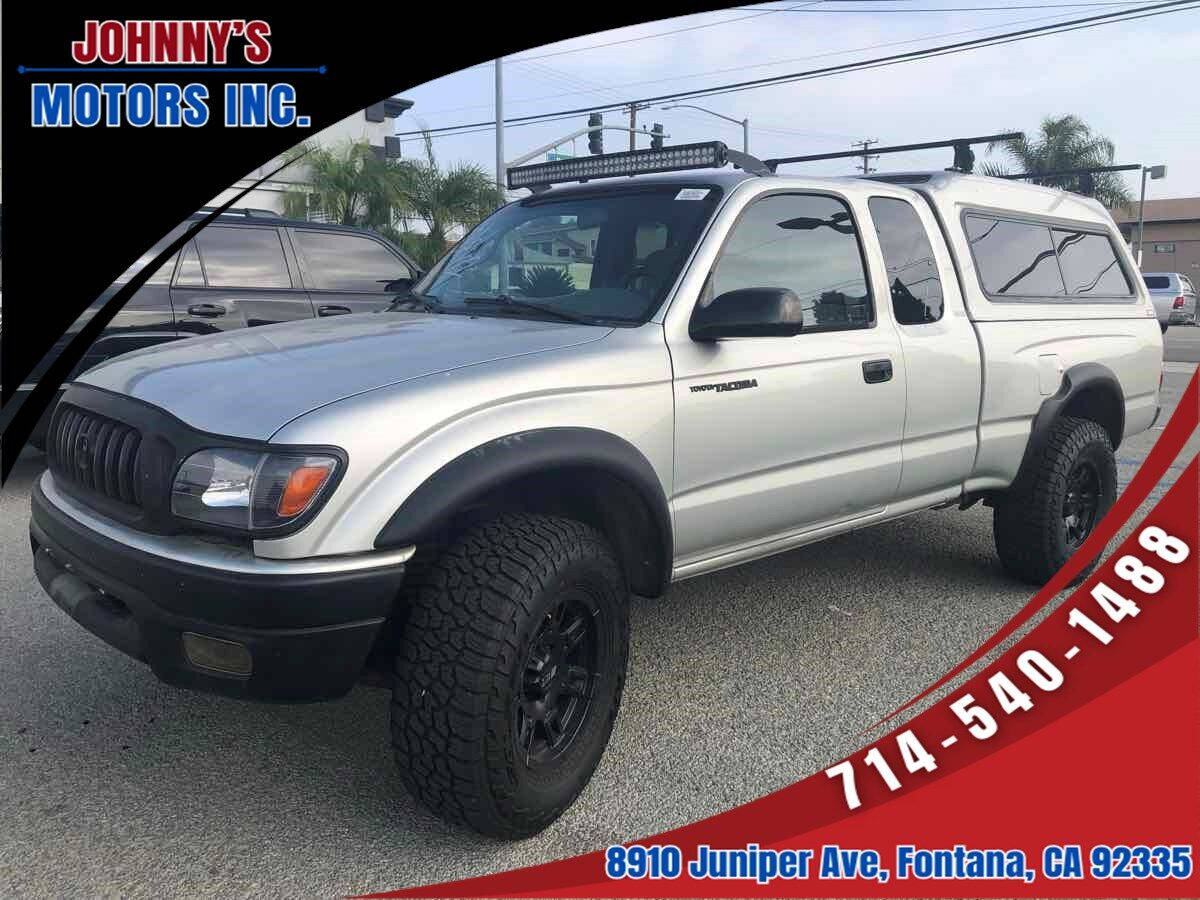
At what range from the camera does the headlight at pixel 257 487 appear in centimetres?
240

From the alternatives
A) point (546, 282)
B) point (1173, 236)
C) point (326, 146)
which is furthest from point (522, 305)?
point (1173, 236)

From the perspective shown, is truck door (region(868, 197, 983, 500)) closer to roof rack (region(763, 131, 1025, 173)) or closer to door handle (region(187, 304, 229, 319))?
roof rack (region(763, 131, 1025, 173))

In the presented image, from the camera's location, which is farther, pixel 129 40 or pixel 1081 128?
pixel 1081 128

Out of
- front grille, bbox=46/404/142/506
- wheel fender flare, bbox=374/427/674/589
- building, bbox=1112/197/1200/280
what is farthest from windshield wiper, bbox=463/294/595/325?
building, bbox=1112/197/1200/280

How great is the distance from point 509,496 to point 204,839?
1.18 m

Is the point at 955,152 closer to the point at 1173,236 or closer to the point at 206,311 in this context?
the point at 206,311

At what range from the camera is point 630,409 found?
9.87 feet

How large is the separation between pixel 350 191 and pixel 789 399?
1549cm

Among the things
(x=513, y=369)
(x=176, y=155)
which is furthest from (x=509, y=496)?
(x=176, y=155)

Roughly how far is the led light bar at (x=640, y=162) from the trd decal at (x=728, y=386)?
1.01 meters

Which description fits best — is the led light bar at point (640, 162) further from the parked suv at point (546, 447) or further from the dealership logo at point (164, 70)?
the dealership logo at point (164, 70)

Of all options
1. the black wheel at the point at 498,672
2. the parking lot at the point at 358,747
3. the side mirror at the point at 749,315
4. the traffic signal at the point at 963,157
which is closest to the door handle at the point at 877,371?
the side mirror at the point at 749,315

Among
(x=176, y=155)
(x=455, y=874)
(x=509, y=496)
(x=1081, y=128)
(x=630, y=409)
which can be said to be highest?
(x=1081, y=128)

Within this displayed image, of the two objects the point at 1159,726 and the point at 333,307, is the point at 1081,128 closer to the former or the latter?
the point at 333,307
